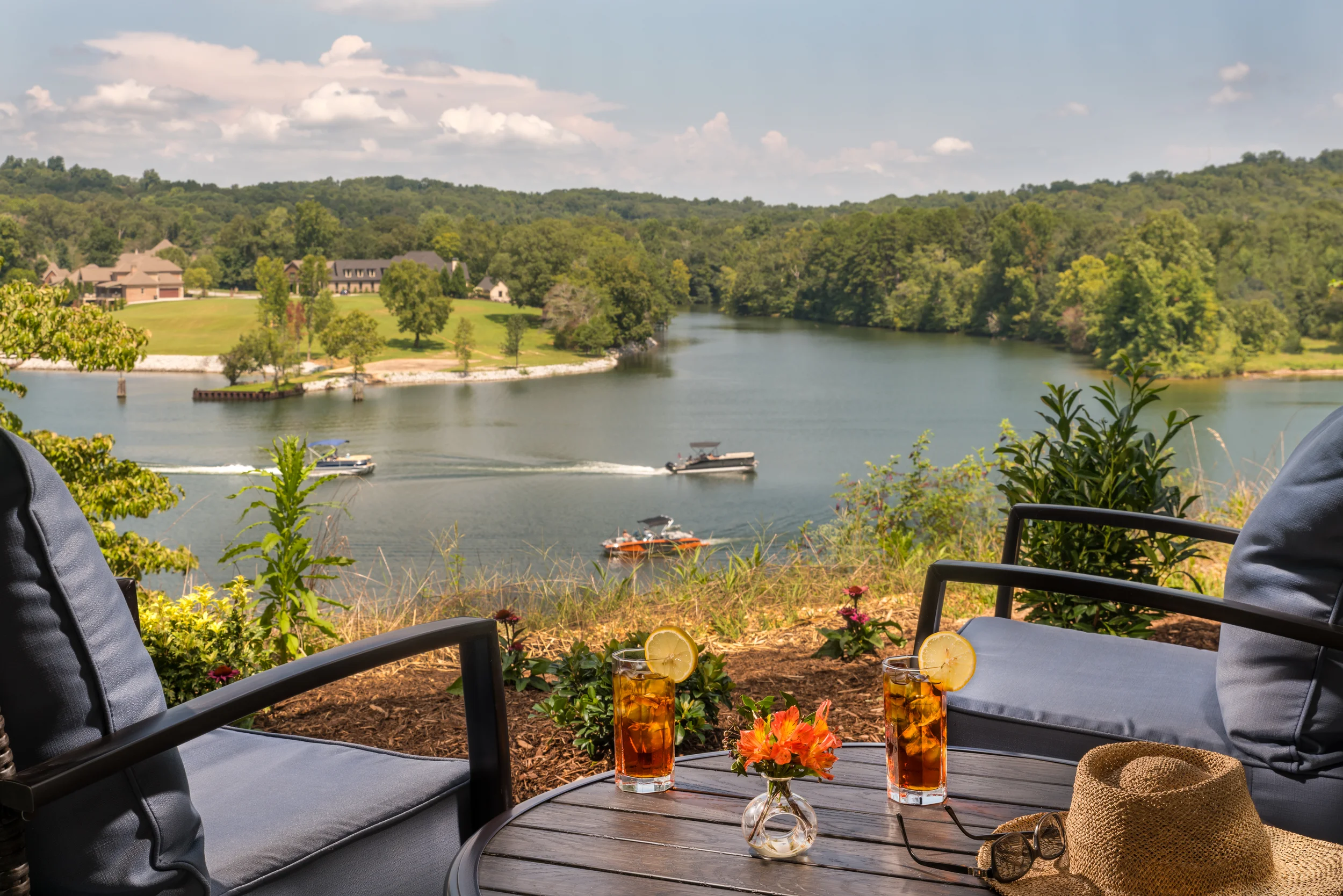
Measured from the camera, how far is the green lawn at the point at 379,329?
2672cm

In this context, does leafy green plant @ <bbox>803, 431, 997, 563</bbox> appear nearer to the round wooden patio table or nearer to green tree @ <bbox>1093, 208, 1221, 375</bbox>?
the round wooden patio table

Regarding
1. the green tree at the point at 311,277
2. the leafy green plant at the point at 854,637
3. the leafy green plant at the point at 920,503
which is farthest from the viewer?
the green tree at the point at 311,277

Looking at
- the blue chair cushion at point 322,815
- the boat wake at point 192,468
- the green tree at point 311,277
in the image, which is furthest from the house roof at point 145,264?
the blue chair cushion at point 322,815

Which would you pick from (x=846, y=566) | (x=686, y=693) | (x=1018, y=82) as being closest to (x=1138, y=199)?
(x=1018, y=82)

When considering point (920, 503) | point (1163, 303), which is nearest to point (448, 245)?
point (1163, 303)

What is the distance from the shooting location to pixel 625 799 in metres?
1.02

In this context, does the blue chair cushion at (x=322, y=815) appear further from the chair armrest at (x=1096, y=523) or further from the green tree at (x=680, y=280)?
the green tree at (x=680, y=280)

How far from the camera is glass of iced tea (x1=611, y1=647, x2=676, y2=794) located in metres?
1.01

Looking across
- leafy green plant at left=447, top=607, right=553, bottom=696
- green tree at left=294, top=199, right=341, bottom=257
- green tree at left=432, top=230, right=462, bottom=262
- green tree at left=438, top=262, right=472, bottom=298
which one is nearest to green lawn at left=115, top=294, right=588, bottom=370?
green tree at left=438, top=262, right=472, bottom=298

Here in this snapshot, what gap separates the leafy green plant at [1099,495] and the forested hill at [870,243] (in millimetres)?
25680

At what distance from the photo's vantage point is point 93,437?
5273 millimetres

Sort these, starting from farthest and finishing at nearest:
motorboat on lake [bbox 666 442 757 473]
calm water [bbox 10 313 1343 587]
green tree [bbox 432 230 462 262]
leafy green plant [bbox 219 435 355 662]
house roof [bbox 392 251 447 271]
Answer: green tree [bbox 432 230 462 262]
house roof [bbox 392 251 447 271]
motorboat on lake [bbox 666 442 757 473]
calm water [bbox 10 313 1343 587]
leafy green plant [bbox 219 435 355 662]

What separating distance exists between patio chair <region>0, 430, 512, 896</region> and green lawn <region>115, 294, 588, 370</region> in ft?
89.7

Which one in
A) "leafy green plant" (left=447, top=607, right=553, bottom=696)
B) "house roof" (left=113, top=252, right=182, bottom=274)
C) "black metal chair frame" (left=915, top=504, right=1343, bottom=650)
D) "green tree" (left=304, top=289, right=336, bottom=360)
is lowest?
"leafy green plant" (left=447, top=607, right=553, bottom=696)
